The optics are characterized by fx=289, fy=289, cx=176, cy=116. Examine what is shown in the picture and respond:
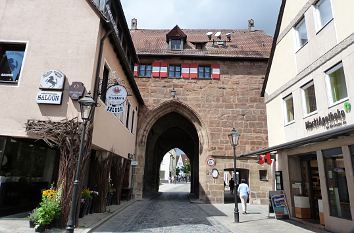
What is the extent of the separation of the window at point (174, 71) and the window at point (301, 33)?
1007 centimetres

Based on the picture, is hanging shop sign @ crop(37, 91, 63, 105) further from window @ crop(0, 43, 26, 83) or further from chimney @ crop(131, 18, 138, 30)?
chimney @ crop(131, 18, 138, 30)

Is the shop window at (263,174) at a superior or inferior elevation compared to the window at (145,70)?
inferior

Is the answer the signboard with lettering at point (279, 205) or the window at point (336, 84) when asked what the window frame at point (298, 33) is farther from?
the signboard with lettering at point (279, 205)

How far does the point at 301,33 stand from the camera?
37.2 ft

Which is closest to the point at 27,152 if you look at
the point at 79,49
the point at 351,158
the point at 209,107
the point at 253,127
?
the point at 79,49

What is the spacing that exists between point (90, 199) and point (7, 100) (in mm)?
4307

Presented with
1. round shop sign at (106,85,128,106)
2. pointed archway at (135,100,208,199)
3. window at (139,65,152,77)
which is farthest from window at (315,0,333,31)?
window at (139,65,152,77)

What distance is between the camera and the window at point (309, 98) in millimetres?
10273

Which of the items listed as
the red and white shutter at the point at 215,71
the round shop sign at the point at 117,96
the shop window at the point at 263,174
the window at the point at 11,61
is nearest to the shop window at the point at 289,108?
the round shop sign at the point at 117,96

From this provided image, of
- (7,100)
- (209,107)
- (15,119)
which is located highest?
(209,107)

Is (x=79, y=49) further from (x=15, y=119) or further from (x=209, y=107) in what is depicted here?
(x=209, y=107)

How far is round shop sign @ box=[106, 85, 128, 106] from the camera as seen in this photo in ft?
30.3

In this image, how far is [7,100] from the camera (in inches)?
345

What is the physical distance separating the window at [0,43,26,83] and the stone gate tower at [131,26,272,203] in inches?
439
